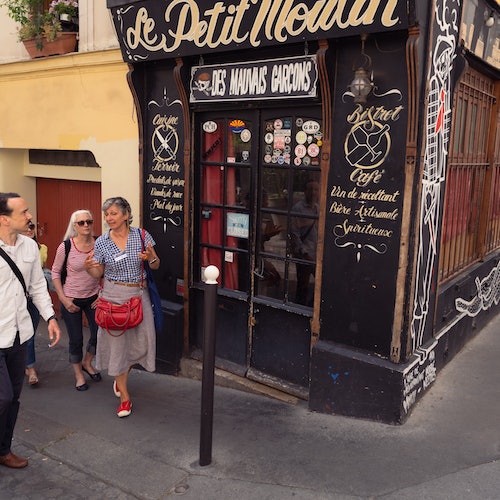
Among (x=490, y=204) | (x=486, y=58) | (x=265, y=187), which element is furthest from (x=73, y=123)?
(x=490, y=204)

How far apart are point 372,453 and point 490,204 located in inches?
146

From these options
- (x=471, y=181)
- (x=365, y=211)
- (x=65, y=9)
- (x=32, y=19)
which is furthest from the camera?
(x=32, y=19)

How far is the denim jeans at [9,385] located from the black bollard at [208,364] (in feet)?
4.13

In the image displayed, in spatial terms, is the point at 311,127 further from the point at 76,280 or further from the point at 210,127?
the point at 76,280

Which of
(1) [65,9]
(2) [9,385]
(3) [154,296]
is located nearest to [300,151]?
(3) [154,296]

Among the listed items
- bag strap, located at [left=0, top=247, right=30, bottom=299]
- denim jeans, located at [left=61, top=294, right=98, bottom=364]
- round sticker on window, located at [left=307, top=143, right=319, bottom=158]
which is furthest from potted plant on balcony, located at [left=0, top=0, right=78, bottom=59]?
bag strap, located at [left=0, top=247, right=30, bottom=299]

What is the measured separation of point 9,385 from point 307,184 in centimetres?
277

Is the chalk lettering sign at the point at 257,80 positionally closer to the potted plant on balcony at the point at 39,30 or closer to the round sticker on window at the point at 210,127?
the round sticker on window at the point at 210,127

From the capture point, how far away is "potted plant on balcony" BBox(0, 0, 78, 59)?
261 inches

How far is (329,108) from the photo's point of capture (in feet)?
14.5

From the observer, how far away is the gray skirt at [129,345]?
15.7 feet

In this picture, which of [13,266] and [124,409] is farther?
[124,409]

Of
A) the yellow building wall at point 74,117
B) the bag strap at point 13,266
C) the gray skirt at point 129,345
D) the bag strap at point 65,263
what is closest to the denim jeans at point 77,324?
the bag strap at point 65,263

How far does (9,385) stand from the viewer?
3.71m
